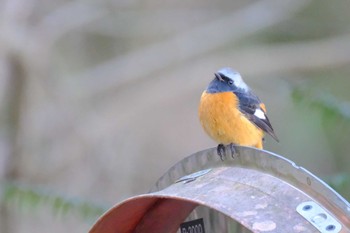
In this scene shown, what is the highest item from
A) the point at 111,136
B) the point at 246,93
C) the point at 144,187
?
the point at 246,93

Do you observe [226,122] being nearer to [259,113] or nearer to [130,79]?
[259,113]

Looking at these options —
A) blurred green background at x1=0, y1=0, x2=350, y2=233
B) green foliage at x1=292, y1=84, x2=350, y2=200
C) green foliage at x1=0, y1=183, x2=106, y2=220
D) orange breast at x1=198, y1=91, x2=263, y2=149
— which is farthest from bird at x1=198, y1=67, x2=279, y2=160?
blurred green background at x1=0, y1=0, x2=350, y2=233

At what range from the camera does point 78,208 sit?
13.9 feet

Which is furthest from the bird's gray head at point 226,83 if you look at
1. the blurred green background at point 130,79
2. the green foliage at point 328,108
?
the blurred green background at point 130,79

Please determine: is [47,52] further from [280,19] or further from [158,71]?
[280,19]

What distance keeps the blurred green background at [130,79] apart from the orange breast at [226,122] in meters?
2.73

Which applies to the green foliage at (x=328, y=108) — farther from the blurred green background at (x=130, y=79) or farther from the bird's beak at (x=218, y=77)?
the blurred green background at (x=130, y=79)

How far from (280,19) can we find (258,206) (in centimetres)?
667

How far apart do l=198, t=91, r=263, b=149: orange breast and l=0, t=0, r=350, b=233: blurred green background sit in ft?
8.96

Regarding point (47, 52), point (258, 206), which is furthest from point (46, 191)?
point (47, 52)

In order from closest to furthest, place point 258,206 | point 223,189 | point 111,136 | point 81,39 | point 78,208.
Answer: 1. point 258,206
2. point 223,189
3. point 78,208
4. point 111,136
5. point 81,39

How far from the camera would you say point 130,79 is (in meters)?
8.21

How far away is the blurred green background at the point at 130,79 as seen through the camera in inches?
282

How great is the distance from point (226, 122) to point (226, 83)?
261 millimetres
